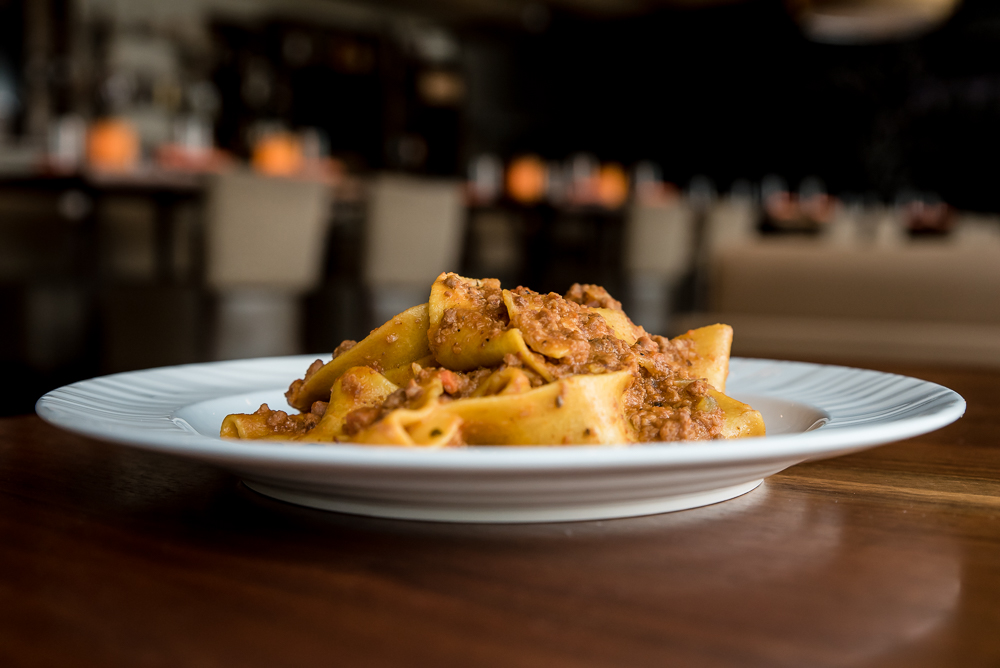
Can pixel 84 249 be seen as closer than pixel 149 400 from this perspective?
No

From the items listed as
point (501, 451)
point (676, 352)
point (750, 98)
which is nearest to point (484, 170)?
point (750, 98)

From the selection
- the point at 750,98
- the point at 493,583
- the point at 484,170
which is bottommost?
the point at 493,583

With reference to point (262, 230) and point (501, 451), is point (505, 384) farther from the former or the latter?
point (262, 230)

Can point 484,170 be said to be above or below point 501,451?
above

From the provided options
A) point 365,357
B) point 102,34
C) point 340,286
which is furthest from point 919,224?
point 365,357

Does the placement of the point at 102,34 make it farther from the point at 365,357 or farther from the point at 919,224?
the point at 365,357

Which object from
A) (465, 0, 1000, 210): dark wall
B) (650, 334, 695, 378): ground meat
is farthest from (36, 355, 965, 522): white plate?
(465, 0, 1000, 210): dark wall
